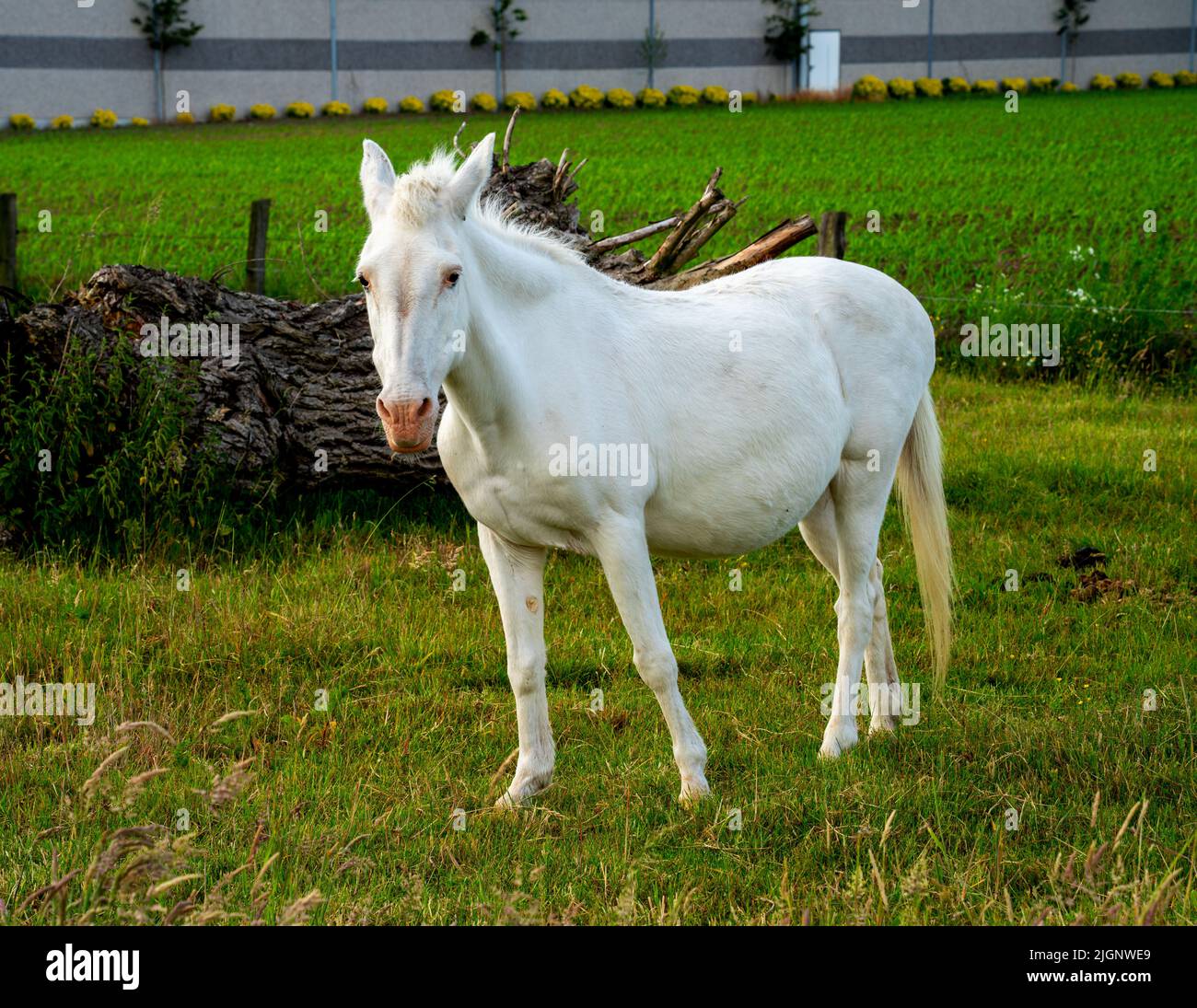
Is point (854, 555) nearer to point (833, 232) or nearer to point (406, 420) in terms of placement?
point (406, 420)

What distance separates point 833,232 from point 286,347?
625 centimetres

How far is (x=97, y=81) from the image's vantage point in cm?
4525

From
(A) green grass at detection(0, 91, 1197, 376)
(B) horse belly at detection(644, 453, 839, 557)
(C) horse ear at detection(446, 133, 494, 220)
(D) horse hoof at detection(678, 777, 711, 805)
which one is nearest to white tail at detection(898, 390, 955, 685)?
(B) horse belly at detection(644, 453, 839, 557)

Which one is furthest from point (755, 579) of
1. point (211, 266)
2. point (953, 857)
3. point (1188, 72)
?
point (1188, 72)

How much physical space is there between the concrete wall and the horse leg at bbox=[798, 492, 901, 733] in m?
44.8

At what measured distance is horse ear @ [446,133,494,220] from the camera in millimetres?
3998

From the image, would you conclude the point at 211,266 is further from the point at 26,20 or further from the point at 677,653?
the point at 26,20

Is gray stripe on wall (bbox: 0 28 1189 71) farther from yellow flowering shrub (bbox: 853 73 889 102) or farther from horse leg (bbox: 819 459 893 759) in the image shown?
horse leg (bbox: 819 459 893 759)

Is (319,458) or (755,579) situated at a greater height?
(319,458)

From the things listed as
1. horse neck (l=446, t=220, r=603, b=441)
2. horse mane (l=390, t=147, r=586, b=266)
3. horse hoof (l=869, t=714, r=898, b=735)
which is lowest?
horse hoof (l=869, t=714, r=898, b=735)

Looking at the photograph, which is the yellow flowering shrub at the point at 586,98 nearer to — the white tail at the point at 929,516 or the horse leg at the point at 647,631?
the white tail at the point at 929,516

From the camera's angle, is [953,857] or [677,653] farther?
[677,653]

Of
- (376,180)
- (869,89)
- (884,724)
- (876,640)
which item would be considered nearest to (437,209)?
(376,180)

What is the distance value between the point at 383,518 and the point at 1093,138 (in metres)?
29.5
